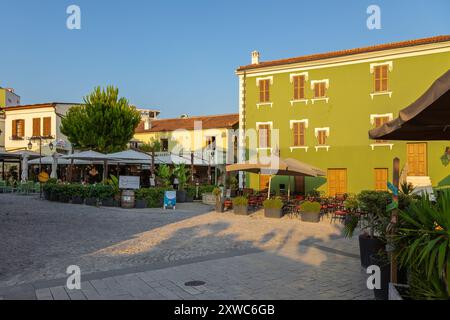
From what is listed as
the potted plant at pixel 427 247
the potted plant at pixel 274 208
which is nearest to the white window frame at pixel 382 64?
the potted plant at pixel 274 208

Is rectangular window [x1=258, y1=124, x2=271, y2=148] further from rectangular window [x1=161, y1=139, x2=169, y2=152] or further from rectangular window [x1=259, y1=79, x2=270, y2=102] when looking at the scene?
rectangular window [x1=161, y1=139, x2=169, y2=152]

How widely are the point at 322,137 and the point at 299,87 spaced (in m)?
3.66

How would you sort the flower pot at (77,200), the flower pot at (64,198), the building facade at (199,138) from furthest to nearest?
the building facade at (199,138), the flower pot at (64,198), the flower pot at (77,200)

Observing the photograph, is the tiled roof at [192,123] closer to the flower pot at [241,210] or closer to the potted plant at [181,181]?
the potted plant at [181,181]

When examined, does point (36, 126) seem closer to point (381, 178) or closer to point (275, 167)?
point (275, 167)

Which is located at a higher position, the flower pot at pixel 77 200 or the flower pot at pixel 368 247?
the flower pot at pixel 368 247

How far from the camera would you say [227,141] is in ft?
111

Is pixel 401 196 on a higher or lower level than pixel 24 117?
lower

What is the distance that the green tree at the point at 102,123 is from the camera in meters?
29.9

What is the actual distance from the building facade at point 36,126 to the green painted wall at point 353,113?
20184mm

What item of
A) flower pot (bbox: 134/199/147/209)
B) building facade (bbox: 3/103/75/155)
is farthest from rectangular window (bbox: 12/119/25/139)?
flower pot (bbox: 134/199/147/209)
